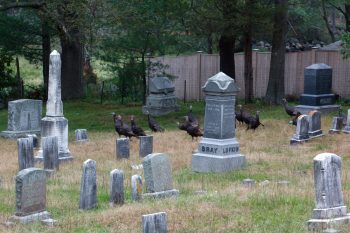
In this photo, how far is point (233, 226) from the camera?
10391 millimetres

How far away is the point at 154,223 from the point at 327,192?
254 cm

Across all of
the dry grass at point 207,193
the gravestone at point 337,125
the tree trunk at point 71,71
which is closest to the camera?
the dry grass at point 207,193

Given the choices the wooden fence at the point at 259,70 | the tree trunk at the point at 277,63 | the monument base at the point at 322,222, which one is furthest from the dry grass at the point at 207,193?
the wooden fence at the point at 259,70

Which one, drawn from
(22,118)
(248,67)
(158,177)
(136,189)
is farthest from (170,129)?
(136,189)

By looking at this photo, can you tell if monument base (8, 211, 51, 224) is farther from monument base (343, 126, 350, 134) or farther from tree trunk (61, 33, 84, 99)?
tree trunk (61, 33, 84, 99)

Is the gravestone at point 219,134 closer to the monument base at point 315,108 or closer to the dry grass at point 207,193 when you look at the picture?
the dry grass at point 207,193

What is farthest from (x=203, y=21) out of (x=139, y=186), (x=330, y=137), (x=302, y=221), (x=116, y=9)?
(x=302, y=221)

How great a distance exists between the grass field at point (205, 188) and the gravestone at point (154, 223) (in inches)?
37.0

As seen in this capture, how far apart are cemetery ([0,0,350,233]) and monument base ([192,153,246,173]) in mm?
27

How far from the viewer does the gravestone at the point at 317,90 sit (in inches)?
1033

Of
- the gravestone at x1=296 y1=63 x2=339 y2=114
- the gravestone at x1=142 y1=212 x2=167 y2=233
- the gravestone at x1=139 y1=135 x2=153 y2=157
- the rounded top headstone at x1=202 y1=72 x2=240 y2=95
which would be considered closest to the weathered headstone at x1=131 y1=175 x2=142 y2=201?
the gravestone at x1=142 y1=212 x2=167 y2=233

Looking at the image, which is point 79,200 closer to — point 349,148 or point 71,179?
point 71,179

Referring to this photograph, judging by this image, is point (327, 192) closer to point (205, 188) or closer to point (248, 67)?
point (205, 188)

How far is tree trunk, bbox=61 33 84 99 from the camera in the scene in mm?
35344
